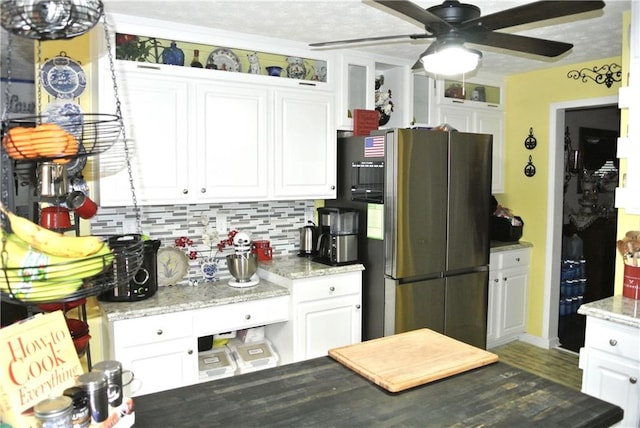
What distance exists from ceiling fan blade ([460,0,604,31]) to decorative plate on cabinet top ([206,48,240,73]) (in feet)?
5.63

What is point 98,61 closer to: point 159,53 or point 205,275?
point 159,53

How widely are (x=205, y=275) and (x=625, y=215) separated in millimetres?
2526

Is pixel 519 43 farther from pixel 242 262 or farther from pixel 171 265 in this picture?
pixel 171 265

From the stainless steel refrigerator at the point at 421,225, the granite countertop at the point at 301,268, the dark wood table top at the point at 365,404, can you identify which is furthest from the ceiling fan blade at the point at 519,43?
the granite countertop at the point at 301,268

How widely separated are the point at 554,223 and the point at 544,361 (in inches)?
44.9

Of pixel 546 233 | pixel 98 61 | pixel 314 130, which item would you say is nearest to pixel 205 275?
pixel 314 130

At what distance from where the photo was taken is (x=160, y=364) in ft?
8.90

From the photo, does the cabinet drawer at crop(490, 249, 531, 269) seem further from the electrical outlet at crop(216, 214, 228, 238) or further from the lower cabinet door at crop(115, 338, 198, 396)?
the lower cabinet door at crop(115, 338, 198, 396)

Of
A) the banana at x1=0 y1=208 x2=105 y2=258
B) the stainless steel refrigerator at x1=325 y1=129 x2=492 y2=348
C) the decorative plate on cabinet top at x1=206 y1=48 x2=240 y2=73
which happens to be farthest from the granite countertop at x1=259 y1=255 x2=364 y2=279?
the banana at x1=0 y1=208 x2=105 y2=258

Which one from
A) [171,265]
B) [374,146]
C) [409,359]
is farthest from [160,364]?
[374,146]

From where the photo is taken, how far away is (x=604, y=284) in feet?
16.3

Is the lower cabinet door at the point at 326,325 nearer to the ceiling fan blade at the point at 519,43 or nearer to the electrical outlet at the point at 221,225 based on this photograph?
the electrical outlet at the point at 221,225

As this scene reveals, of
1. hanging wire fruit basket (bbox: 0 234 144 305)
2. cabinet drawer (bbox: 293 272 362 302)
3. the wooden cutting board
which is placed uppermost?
hanging wire fruit basket (bbox: 0 234 144 305)

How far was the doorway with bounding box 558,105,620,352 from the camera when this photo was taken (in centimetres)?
487
